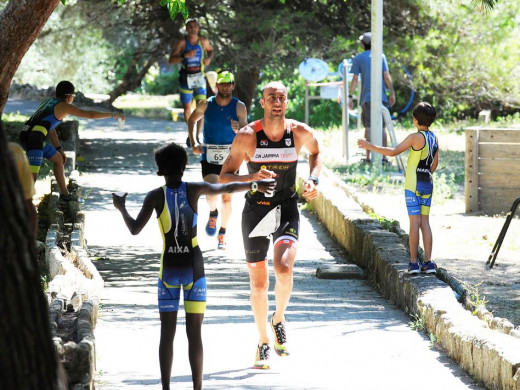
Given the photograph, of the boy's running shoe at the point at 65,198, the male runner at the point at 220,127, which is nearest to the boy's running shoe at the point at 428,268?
the male runner at the point at 220,127

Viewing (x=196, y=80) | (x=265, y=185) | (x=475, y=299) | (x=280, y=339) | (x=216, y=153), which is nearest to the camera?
(x=265, y=185)

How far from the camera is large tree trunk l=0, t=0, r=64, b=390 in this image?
13.5ft

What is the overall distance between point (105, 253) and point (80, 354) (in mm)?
6010

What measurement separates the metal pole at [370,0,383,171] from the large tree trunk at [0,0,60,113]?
8.17 meters

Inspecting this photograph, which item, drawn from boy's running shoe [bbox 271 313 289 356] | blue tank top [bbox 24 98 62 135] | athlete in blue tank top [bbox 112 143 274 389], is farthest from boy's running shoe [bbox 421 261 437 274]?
blue tank top [bbox 24 98 62 135]

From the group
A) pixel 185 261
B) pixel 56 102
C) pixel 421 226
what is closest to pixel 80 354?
pixel 185 261

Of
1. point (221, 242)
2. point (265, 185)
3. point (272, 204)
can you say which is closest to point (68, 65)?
point (221, 242)

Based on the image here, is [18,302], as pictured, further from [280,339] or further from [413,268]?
[413,268]

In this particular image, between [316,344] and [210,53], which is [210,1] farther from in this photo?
[316,344]

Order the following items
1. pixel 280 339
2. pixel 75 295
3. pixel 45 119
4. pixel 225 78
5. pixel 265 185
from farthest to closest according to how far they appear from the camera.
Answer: pixel 45 119, pixel 225 78, pixel 75 295, pixel 280 339, pixel 265 185

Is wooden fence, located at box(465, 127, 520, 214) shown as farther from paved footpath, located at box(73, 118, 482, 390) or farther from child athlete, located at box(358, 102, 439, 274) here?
child athlete, located at box(358, 102, 439, 274)

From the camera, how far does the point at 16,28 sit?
9531 mm

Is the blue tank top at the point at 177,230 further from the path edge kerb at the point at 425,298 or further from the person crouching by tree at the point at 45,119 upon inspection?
the person crouching by tree at the point at 45,119

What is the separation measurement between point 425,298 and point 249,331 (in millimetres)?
1344
